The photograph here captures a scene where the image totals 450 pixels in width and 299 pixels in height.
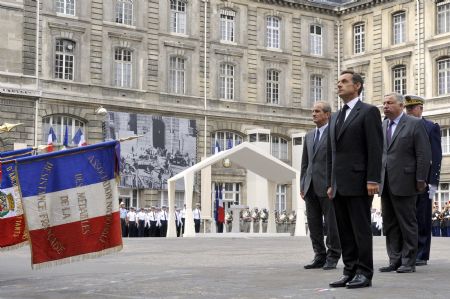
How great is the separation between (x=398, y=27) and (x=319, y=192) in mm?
36821

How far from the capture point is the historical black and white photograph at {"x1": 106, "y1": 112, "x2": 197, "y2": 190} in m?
40.5

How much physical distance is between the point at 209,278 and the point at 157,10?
34.7m

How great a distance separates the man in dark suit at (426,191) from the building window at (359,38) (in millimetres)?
37502

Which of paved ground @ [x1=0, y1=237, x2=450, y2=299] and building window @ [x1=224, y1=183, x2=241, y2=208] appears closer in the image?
paved ground @ [x1=0, y1=237, x2=450, y2=299]

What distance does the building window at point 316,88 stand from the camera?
48344mm

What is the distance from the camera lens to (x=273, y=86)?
4672 cm

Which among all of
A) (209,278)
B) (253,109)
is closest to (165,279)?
(209,278)

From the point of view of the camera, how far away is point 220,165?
4450 cm

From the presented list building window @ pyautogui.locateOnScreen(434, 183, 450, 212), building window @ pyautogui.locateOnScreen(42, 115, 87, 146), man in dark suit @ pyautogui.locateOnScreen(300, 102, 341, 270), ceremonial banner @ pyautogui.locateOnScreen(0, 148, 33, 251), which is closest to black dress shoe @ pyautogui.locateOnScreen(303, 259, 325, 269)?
man in dark suit @ pyautogui.locateOnScreen(300, 102, 341, 270)

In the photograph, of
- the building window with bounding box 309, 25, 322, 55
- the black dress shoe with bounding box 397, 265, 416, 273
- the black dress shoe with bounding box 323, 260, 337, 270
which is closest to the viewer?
the black dress shoe with bounding box 397, 265, 416, 273

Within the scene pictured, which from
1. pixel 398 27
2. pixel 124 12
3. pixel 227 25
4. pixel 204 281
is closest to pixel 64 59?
pixel 124 12

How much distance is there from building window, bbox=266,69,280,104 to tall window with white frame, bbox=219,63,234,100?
2.26 metres

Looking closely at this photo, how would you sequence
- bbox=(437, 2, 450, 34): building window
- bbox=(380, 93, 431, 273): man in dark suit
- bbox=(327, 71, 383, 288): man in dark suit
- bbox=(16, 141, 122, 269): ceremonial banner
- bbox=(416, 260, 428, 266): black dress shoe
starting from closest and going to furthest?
bbox=(327, 71, 383, 288): man in dark suit → bbox=(16, 141, 122, 269): ceremonial banner → bbox=(380, 93, 431, 273): man in dark suit → bbox=(416, 260, 428, 266): black dress shoe → bbox=(437, 2, 450, 34): building window

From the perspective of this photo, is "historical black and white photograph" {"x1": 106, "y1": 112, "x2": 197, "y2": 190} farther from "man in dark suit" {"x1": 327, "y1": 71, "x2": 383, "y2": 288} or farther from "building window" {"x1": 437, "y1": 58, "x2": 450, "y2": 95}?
"man in dark suit" {"x1": 327, "y1": 71, "x2": 383, "y2": 288}
